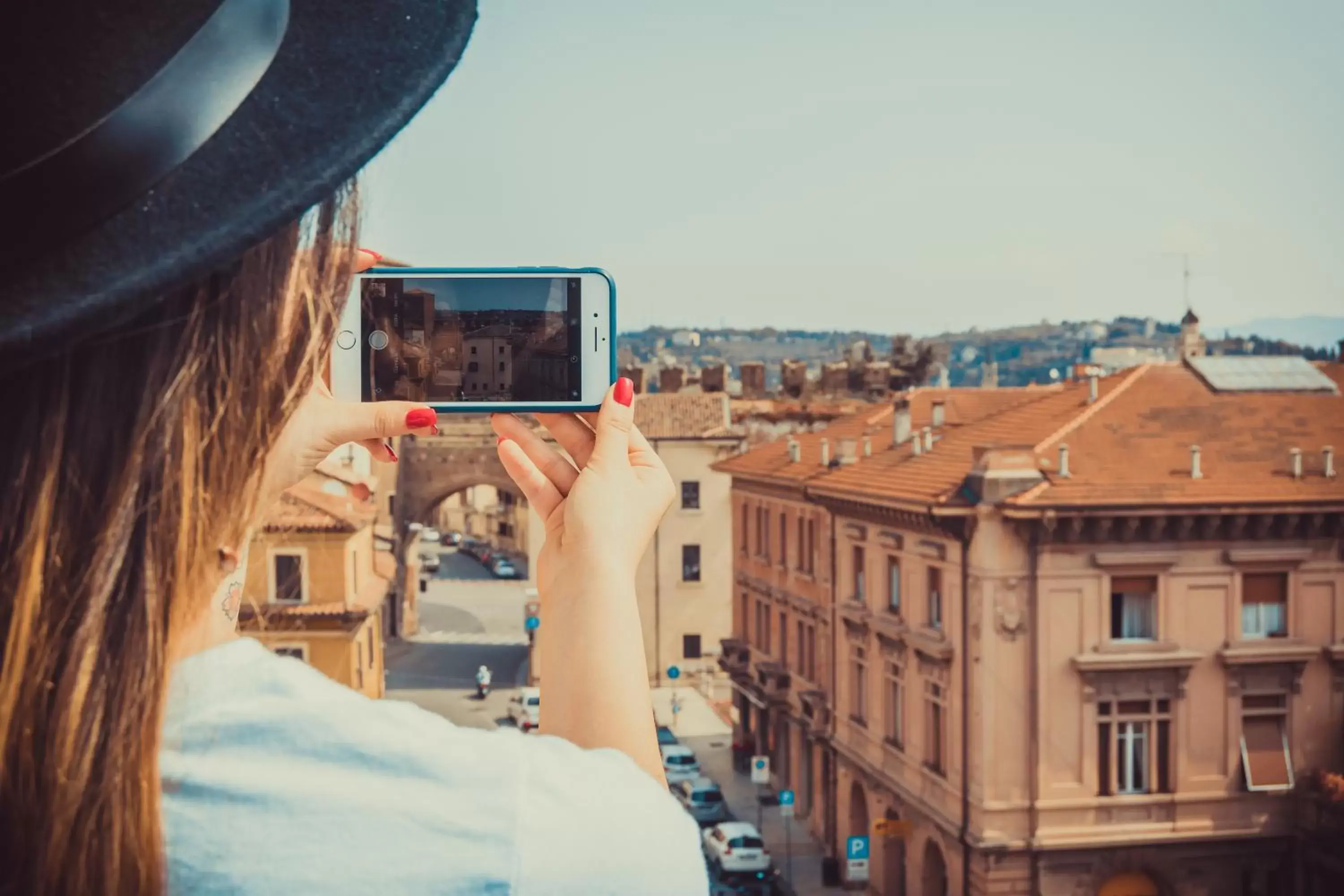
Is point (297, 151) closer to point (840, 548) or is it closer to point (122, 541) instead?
point (122, 541)

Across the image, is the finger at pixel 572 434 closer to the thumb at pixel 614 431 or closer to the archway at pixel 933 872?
the thumb at pixel 614 431

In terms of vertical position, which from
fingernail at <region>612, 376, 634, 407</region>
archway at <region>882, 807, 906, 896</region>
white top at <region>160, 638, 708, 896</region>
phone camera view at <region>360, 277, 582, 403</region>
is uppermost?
phone camera view at <region>360, 277, 582, 403</region>

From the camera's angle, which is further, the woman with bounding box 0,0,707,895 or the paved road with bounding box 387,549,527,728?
the paved road with bounding box 387,549,527,728

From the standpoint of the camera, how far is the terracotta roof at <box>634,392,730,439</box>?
2884 cm

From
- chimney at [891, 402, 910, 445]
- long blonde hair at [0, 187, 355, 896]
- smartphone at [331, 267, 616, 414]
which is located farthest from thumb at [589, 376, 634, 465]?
chimney at [891, 402, 910, 445]

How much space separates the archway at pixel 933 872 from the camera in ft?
51.3

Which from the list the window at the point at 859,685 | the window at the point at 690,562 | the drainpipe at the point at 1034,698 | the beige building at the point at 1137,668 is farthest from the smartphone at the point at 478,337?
the window at the point at 690,562

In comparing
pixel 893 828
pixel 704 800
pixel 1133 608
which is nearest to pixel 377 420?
pixel 1133 608

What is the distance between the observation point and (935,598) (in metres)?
15.5

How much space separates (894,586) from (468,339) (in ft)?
50.8

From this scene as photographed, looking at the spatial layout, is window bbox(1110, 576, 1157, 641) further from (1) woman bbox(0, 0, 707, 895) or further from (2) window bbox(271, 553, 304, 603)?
(1) woman bbox(0, 0, 707, 895)

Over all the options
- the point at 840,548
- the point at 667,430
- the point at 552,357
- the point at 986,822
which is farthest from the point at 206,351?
the point at 667,430

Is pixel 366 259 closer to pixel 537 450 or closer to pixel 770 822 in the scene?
pixel 537 450

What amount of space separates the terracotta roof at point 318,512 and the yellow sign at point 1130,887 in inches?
390
